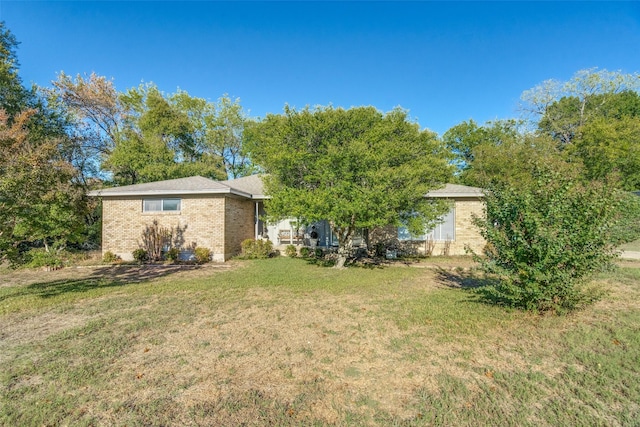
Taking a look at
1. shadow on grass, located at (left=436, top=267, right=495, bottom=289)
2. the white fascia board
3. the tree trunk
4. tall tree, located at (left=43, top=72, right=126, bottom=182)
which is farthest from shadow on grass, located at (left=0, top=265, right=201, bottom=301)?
tall tree, located at (left=43, top=72, right=126, bottom=182)

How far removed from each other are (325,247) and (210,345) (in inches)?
430

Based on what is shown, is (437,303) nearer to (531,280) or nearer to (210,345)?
(531,280)

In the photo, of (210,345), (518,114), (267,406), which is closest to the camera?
(267,406)

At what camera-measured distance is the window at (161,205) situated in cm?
1323

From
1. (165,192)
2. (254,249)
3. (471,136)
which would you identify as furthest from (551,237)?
(471,136)

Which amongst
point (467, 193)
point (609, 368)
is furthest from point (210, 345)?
point (467, 193)

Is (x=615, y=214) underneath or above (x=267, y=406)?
above

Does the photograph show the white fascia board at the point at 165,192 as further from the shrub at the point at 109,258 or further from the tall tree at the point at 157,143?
the tall tree at the point at 157,143

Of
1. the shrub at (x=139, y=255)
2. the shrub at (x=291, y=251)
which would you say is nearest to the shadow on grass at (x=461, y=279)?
the shrub at (x=291, y=251)

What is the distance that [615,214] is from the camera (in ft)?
16.6

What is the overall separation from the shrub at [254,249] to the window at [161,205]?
323 centimetres

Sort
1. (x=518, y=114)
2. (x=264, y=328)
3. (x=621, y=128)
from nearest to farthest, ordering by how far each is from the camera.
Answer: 1. (x=264, y=328)
2. (x=621, y=128)
3. (x=518, y=114)

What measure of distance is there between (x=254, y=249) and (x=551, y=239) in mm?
10951

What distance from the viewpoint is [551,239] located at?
4.86m
